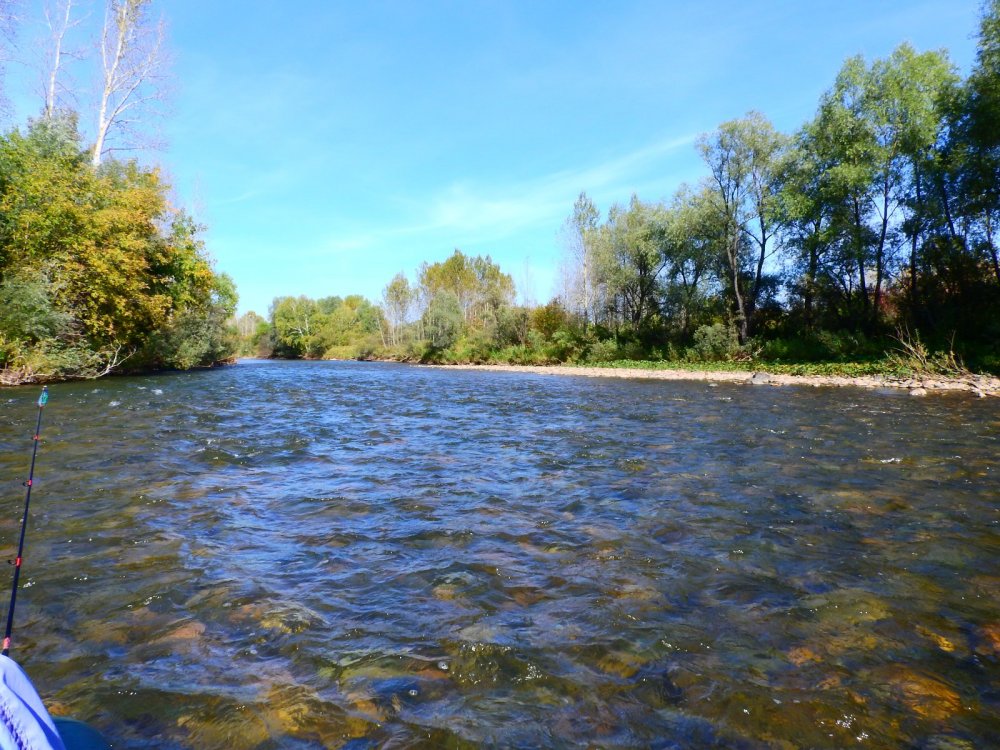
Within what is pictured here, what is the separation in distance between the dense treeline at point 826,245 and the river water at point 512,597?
814 inches

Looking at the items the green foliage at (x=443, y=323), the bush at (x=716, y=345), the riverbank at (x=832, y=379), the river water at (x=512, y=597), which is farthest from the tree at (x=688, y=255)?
the river water at (x=512, y=597)

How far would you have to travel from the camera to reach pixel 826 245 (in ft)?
99.8

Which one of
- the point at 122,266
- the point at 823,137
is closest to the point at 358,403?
the point at 122,266

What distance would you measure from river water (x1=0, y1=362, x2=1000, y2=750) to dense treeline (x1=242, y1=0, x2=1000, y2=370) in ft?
67.8

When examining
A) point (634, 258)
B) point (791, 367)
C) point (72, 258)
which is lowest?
point (791, 367)

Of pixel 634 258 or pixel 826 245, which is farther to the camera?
pixel 634 258

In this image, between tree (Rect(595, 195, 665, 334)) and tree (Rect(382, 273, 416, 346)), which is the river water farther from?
tree (Rect(382, 273, 416, 346))

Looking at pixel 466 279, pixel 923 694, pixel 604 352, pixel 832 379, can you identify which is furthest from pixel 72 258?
pixel 466 279

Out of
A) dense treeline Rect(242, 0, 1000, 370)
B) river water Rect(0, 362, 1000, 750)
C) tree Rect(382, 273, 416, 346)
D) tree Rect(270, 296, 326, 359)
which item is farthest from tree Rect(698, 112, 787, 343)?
tree Rect(270, 296, 326, 359)

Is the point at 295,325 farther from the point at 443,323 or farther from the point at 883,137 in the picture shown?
the point at 883,137

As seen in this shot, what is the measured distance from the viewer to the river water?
2.56 meters

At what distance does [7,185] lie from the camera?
59.9ft

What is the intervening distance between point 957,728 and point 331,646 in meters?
3.32

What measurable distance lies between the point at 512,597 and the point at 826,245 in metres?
34.2
